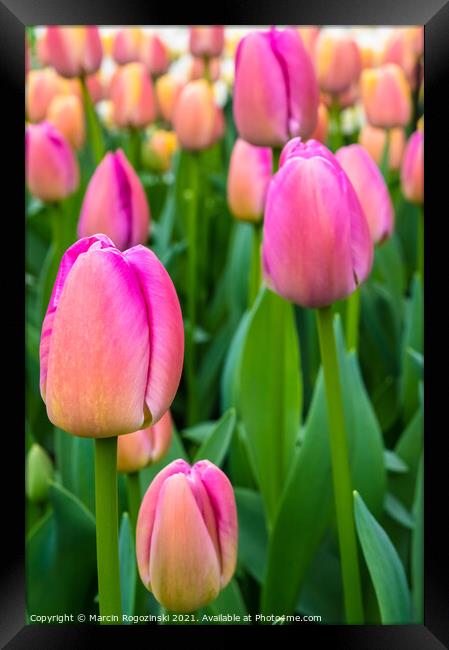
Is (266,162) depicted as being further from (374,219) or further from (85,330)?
(85,330)

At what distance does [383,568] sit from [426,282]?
0.65ft

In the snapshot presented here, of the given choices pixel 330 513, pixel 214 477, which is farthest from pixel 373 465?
pixel 214 477

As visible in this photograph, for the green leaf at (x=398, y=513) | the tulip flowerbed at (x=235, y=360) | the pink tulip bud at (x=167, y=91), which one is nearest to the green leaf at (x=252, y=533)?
the tulip flowerbed at (x=235, y=360)

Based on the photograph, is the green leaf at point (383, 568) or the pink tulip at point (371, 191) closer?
the green leaf at point (383, 568)

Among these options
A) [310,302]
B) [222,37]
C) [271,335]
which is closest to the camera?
[310,302]

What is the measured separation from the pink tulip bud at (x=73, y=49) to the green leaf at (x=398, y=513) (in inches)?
22.3

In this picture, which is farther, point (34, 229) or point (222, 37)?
point (34, 229)

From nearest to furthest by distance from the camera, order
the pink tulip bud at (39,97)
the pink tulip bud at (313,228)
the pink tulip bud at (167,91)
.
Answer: the pink tulip bud at (313,228), the pink tulip bud at (39,97), the pink tulip bud at (167,91)

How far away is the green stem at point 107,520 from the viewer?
0.39 metres

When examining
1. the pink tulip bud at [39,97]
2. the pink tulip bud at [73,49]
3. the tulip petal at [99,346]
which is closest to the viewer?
the tulip petal at [99,346]

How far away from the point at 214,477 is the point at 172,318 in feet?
0.28

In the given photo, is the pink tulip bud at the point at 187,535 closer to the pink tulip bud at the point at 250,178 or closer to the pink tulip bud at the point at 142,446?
the pink tulip bud at the point at 142,446

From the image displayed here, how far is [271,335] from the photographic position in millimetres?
724

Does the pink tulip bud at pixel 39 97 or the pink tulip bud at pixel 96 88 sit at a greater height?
the pink tulip bud at pixel 96 88
